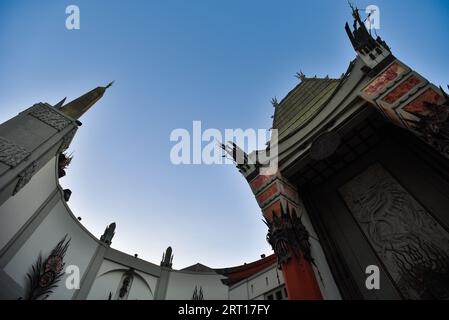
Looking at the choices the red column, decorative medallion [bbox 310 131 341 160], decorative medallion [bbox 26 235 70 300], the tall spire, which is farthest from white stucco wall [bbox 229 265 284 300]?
the tall spire

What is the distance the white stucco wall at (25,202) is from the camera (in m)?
11.4

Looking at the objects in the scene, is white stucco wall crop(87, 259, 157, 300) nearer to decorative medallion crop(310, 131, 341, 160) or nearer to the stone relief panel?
the stone relief panel

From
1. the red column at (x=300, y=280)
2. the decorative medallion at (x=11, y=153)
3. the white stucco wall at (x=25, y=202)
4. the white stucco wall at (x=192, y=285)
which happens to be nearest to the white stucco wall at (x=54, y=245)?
A: the white stucco wall at (x=25, y=202)

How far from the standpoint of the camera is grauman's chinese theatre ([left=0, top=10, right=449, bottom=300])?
7520 mm

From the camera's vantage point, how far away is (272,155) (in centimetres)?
1191

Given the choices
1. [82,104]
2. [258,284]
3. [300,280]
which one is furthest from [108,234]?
[300,280]

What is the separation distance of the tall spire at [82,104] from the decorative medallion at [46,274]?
873 centimetres

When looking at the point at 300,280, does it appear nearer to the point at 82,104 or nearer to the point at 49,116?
the point at 49,116

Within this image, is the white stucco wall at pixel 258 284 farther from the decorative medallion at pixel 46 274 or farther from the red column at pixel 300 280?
the decorative medallion at pixel 46 274

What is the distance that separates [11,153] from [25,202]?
199 inches

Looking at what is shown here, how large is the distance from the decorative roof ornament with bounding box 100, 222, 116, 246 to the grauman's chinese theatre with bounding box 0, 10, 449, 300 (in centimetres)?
503

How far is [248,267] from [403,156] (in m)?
14.1
